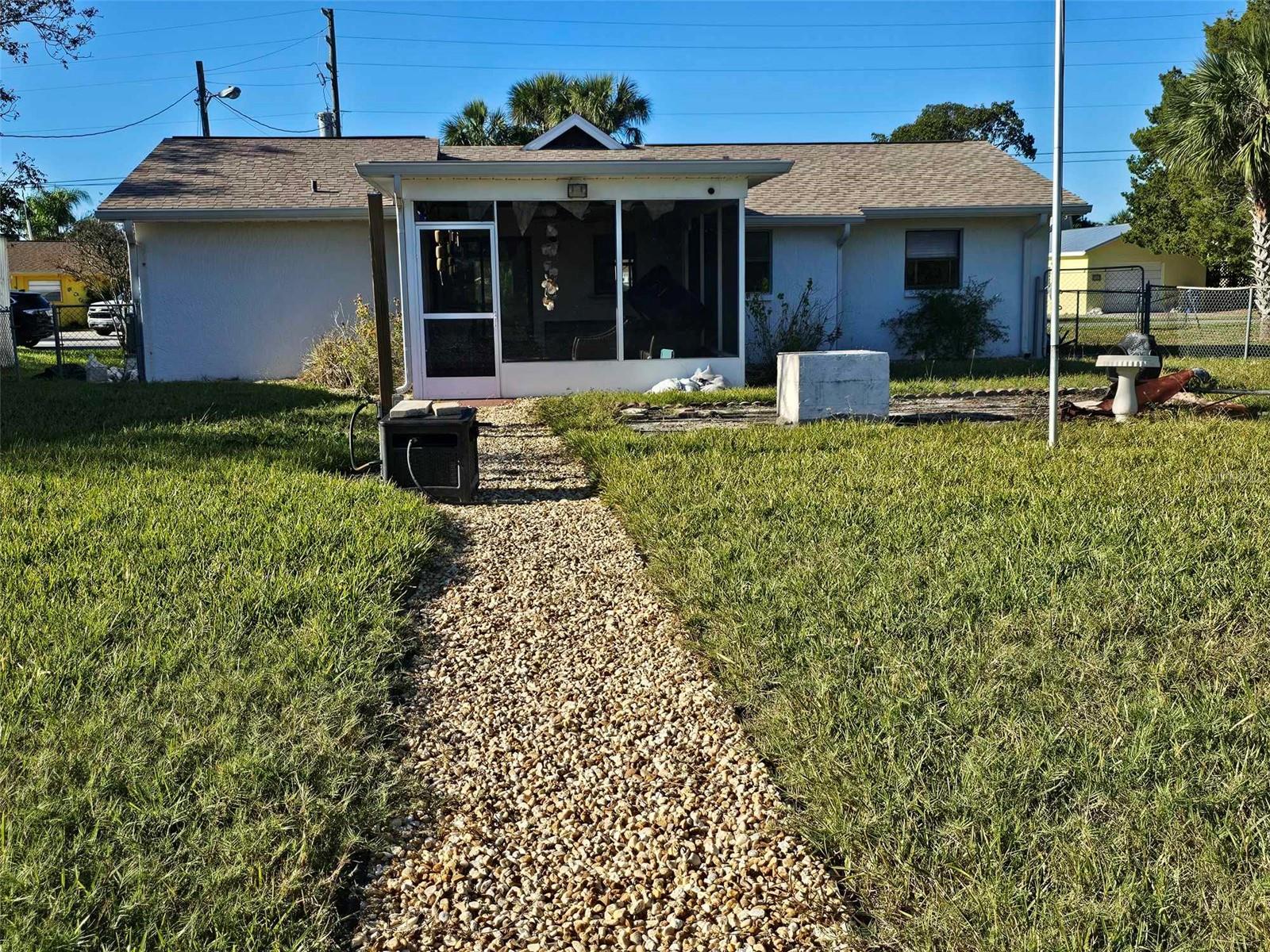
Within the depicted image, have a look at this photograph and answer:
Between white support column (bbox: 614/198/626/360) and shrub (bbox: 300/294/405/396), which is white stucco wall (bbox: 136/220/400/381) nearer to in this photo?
shrub (bbox: 300/294/405/396)

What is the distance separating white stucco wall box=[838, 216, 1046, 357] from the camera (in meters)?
18.6

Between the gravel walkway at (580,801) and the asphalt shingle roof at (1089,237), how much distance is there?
48232 millimetres

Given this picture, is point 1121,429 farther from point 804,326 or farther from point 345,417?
point 804,326

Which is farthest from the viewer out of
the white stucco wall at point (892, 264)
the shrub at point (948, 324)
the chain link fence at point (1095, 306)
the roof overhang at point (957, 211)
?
the chain link fence at point (1095, 306)

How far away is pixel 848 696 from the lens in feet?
11.9

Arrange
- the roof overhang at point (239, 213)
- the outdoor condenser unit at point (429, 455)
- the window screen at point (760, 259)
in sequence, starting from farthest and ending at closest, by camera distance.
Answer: the window screen at point (760, 259)
the roof overhang at point (239, 213)
the outdoor condenser unit at point (429, 455)

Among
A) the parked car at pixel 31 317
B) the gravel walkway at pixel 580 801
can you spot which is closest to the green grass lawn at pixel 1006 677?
the gravel walkway at pixel 580 801

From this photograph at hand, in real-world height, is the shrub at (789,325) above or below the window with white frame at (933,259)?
below

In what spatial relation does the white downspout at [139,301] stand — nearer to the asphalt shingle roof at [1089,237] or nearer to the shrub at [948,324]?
the shrub at [948,324]

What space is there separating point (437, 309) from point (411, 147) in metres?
6.69

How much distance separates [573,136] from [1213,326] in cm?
1775

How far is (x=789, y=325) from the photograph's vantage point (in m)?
17.5

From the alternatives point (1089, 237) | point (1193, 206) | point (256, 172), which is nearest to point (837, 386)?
point (256, 172)

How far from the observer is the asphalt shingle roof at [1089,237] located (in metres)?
48.9
